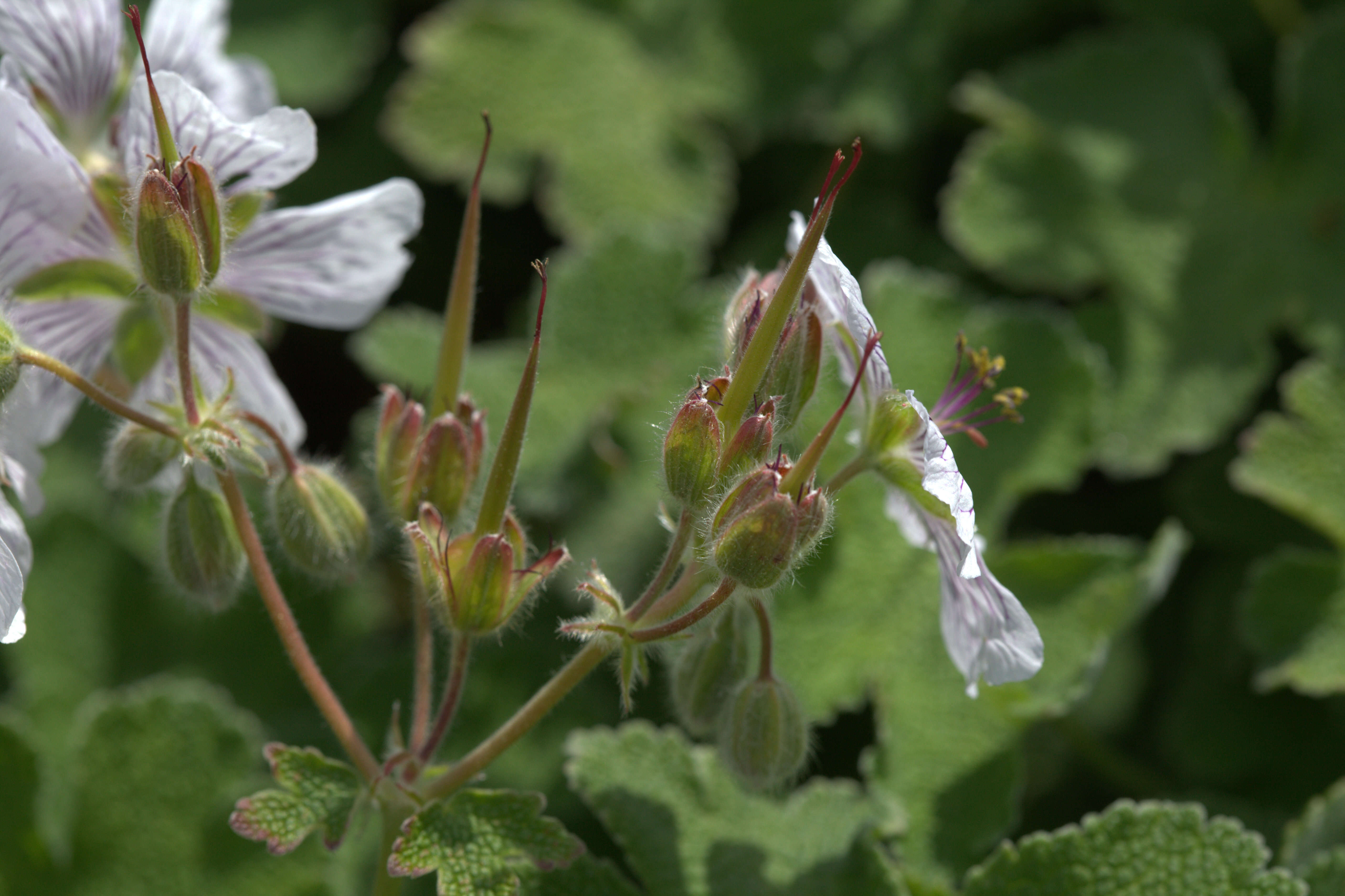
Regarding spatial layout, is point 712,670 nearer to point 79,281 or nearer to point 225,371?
point 225,371

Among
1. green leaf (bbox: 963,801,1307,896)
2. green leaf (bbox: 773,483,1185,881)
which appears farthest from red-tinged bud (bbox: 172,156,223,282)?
green leaf (bbox: 963,801,1307,896)

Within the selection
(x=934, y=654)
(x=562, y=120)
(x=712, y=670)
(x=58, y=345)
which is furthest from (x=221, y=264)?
(x=562, y=120)

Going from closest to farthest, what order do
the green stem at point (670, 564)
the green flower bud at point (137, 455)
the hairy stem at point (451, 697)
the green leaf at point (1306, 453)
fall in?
the green stem at point (670, 564)
the hairy stem at point (451, 697)
the green flower bud at point (137, 455)
the green leaf at point (1306, 453)

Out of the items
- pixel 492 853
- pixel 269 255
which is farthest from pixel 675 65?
pixel 492 853

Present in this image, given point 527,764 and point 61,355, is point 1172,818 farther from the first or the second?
point 61,355

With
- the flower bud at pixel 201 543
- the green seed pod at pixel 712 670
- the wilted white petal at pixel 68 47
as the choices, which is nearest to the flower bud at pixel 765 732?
the green seed pod at pixel 712 670

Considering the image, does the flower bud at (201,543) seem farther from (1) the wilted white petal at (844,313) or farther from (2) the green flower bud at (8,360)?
(1) the wilted white petal at (844,313)
